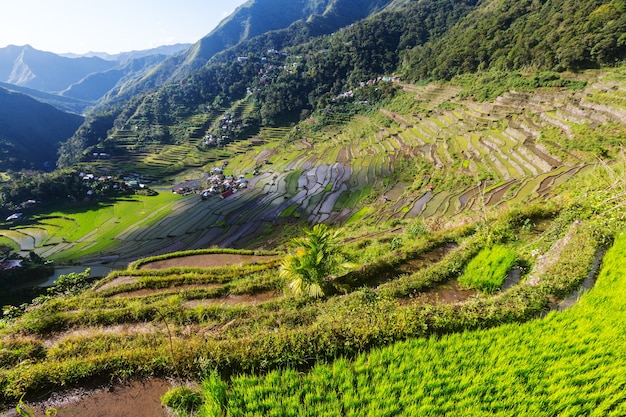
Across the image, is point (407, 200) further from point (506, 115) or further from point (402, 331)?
point (402, 331)

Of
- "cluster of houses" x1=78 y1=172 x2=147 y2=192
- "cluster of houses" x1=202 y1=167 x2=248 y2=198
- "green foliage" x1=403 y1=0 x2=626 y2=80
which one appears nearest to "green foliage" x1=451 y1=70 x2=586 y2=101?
"green foliage" x1=403 y1=0 x2=626 y2=80

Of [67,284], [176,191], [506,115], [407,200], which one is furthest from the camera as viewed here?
[176,191]

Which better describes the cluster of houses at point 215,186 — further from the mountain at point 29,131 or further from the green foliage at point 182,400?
the mountain at point 29,131

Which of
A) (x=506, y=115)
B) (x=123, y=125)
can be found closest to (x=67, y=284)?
(x=506, y=115)

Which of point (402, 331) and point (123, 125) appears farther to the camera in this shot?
point (123, 125)

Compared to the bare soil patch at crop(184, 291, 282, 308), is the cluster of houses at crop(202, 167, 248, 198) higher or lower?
lower

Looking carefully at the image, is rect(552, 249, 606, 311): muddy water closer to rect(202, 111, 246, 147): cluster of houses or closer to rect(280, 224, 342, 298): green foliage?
rect(280, 224, 342, 298): green foliage
